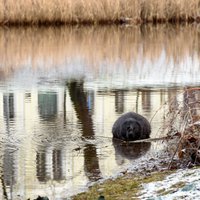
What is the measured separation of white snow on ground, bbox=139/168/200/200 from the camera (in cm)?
584

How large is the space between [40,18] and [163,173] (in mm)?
25468

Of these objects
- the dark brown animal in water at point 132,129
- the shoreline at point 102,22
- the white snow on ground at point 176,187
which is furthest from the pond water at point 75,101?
the shoreline at point 102,22

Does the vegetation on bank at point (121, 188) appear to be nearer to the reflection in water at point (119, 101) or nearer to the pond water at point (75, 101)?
the pond water at point (75, 101)

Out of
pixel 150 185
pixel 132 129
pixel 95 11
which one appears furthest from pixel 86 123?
pixel 95 11

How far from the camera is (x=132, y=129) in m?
9.55

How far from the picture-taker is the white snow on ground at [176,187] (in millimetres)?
5836

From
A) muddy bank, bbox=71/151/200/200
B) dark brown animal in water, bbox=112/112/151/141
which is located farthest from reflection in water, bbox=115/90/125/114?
muddy bank, bbox=71/151/200/200

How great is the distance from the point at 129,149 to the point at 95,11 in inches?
939

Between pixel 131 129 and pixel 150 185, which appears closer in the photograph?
pixel 150 185

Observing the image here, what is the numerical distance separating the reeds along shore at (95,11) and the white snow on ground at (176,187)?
81.3 ft

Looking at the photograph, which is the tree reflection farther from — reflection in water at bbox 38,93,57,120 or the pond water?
reflection in water at bbox 38,93,57,120

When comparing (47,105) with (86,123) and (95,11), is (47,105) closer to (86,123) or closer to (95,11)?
(86,123)

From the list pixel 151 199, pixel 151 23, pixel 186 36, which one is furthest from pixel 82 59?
pixel 151 23

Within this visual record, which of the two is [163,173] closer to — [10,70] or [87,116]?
[87,116]
